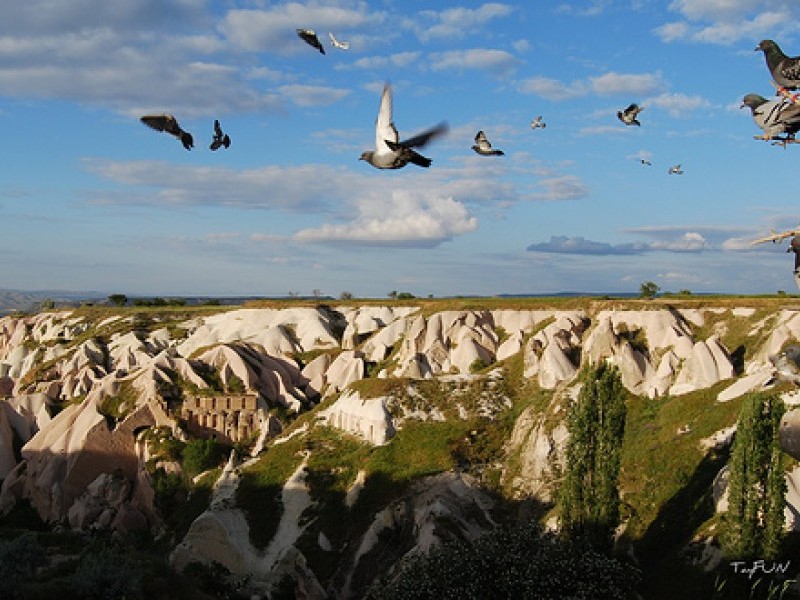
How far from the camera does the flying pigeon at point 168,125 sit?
56.4ft

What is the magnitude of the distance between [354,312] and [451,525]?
50.3 meters

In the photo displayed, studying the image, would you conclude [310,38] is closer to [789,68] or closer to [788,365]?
[789,68]

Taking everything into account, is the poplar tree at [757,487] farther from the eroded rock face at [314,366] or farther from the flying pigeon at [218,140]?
the flying pigeon at [218,140]

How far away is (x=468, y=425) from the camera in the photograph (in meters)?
52.7

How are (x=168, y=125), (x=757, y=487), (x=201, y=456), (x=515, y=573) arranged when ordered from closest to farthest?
(x=168, y=125) < (x=515, y=573) < (x=757, y=487) < (x=201, y=456)

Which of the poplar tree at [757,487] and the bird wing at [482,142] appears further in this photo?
the poplar tree at [757,487]

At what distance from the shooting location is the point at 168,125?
57.1ft

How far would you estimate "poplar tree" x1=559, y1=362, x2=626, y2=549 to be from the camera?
33.9m

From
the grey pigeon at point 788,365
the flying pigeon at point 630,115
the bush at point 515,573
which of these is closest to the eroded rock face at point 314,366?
the grey pigeon at point 788,365

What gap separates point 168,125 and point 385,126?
7153mm

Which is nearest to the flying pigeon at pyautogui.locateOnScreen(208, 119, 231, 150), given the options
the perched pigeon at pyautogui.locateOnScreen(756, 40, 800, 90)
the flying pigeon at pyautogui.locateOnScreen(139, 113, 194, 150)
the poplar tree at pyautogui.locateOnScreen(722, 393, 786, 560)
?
the flying pigeon at pyautogui.locateOnScreen(139, 113, 194, 150)

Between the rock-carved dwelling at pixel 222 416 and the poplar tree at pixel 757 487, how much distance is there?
44957 mm

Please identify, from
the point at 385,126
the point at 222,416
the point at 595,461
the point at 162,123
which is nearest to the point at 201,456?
the point at 222,416

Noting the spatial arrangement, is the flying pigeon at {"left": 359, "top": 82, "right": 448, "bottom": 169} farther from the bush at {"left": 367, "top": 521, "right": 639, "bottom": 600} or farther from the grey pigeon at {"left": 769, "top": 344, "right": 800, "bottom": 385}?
the bush at {"left": 367, "top": 521, "right": 639, "bottom": 600}
